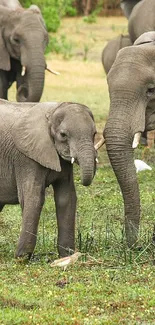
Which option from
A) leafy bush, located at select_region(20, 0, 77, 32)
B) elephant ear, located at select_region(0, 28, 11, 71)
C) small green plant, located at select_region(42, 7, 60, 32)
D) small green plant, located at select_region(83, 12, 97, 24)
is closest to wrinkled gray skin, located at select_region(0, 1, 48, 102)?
elephant ear, located at select_region(0, 28, 11, 71)

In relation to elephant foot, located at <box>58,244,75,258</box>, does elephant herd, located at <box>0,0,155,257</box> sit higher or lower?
higher

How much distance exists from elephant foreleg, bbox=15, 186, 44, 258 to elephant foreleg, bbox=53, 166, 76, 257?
0.23m

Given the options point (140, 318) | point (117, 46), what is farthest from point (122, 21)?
point (140, 318)

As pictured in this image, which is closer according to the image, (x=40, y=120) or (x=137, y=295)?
(x=137, y=295)

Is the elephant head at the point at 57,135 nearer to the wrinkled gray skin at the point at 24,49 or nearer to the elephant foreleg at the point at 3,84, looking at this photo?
the wrinkled gray skin at the point at 24,49

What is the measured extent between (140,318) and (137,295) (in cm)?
37

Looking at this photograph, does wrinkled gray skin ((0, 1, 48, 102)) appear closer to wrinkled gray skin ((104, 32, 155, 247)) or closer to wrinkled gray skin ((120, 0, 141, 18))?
wrinkled gray skin ((120, 0, 141, 18))

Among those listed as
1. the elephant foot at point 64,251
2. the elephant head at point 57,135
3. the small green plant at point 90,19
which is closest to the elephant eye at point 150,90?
the elephant head at point 57,135

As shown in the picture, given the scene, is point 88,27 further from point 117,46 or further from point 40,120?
point 40,120

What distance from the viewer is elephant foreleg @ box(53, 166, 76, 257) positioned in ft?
27.2

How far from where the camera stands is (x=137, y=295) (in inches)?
273

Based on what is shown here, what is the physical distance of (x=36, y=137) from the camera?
822cm

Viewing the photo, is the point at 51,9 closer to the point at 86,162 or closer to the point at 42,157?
the point at 42,157

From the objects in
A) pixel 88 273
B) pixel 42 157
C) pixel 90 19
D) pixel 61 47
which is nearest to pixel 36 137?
pixel 42 157
